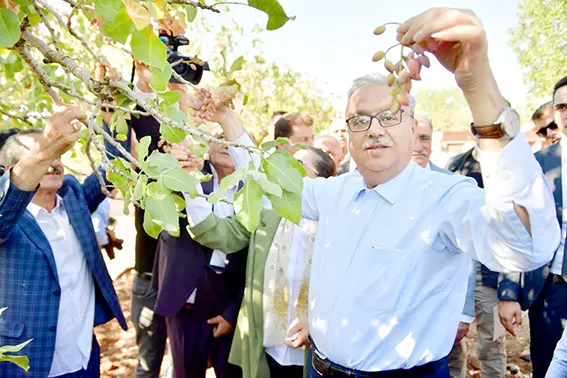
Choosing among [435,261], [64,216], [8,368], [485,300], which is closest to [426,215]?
[435,261]

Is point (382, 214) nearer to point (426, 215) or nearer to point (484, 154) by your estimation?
point (426, 215)

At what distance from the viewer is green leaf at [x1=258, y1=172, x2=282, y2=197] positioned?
3.33 feet

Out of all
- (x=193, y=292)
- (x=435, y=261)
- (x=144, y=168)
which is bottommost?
(x=193, y=292)

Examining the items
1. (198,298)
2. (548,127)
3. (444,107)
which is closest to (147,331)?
(198,298)

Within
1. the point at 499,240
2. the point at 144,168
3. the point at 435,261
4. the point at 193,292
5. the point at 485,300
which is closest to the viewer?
the point at 144,168

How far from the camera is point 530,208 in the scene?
47.9 inches

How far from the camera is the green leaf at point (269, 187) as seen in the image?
39.9 inches

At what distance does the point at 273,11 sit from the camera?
1.03m

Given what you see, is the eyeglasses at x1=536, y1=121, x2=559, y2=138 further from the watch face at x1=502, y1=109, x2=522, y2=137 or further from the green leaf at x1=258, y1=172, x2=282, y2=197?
the green leaf at x1=258, y1=172, x2=282, y2=197

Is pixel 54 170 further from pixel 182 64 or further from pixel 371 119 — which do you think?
pixel 371 119

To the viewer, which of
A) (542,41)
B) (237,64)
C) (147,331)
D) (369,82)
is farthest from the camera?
(542,41)

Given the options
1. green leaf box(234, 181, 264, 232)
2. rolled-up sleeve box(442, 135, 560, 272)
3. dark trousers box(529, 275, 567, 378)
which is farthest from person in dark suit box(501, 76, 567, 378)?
green leaf box(234, 181, 264, 232)

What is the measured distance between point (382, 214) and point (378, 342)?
54 centimetres

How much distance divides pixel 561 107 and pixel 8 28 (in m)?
3.08
